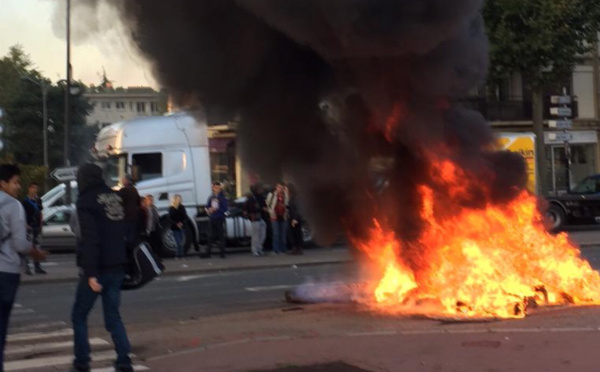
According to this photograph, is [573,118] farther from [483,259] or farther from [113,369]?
[113,369]

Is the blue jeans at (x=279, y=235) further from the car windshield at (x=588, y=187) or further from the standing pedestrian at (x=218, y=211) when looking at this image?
the car windshield at (x=588, y=187)

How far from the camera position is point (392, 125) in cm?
922

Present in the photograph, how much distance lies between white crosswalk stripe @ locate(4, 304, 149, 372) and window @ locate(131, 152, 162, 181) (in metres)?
9.66

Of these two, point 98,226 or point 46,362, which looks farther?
point 46,362

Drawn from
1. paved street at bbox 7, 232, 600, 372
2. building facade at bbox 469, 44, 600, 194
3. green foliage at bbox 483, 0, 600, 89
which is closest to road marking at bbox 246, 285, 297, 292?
paved street at bbox 7, 232, 600, 372

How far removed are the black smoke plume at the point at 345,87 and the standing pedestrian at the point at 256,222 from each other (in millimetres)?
8563

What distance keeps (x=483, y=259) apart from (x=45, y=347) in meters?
4.70

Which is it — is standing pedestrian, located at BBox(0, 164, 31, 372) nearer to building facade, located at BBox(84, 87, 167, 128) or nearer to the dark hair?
the dark hair

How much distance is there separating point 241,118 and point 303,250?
10014mm

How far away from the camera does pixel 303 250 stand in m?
19.9

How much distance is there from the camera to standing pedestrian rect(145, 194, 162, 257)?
56.8 ft

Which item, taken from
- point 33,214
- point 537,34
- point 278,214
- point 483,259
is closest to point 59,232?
point 33,214

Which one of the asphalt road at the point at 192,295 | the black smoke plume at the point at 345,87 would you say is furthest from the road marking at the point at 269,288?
the black smoke plume at the point at 345,87

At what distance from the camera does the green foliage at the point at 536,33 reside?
2820cm
